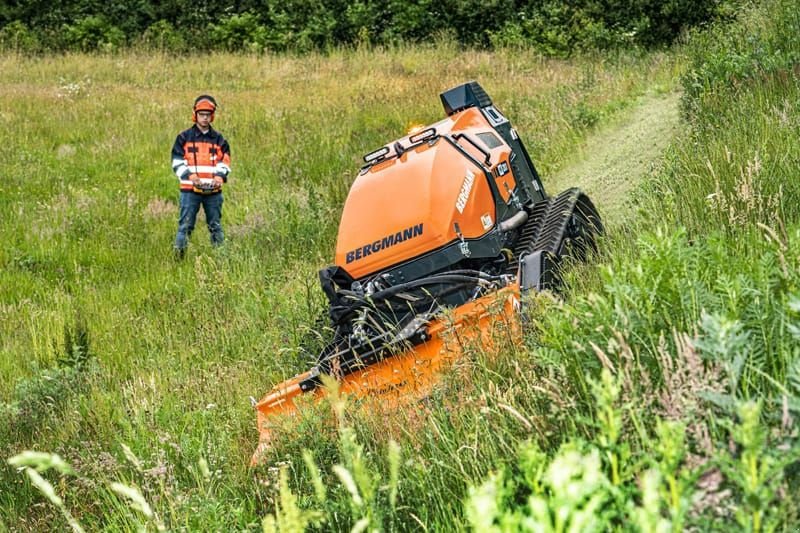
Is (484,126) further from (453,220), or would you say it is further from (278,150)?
(278,150)

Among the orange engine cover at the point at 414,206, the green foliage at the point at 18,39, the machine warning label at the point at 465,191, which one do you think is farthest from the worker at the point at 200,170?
the green foliage at the point at 18,39

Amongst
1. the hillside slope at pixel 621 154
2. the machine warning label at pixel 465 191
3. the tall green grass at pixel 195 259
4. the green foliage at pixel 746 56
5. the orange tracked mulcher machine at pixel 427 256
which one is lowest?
the tall green grass at pixel 195 259

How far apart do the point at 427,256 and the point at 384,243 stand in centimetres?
31

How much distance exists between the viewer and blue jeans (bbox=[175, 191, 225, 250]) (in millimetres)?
10156

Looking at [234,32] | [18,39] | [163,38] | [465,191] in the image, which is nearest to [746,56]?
[465,191]

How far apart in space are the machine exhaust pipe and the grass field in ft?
2.77

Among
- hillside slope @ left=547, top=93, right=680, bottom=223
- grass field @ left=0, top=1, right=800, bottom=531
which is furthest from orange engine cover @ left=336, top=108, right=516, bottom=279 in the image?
hillside slope @ left=547, top=93, right=680, bottom=223

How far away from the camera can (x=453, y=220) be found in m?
5.95

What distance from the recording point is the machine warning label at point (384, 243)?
234 inches

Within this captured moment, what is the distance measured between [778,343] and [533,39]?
1858 centimetres

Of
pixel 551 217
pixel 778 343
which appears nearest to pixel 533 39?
pixel 551 217

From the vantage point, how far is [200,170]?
10.1 m

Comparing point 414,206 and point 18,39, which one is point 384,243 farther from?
point 18,39

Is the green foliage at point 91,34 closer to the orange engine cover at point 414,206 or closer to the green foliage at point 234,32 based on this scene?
the green foliage at point 234,32
